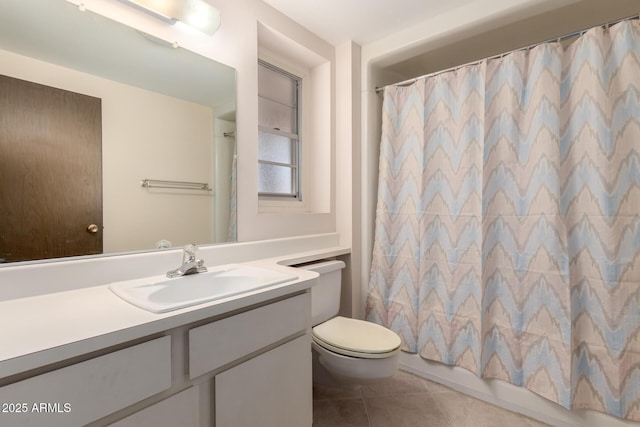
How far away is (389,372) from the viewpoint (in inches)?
55.4

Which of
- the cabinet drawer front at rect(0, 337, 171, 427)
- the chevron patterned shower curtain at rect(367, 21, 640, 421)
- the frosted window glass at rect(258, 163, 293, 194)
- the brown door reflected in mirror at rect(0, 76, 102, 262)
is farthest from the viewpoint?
the frosted window glass at rect(258, 163, 293, 194)

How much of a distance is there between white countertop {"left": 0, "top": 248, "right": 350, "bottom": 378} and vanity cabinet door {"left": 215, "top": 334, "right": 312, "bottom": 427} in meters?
0.22

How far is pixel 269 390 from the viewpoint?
101 cm

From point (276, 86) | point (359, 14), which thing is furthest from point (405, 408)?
point (359, 14)

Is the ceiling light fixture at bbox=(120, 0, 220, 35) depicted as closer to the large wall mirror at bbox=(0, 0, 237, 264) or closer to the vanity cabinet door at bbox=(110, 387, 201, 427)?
the large wall mirror at bbox=(0, 0, 237, 264)

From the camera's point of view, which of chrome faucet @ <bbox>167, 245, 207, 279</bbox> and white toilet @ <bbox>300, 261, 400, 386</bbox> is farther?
white toilet @ <bbox>300, 261, 400, 386</bbox>

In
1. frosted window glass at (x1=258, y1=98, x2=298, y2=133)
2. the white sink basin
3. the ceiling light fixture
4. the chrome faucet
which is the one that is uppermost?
the ceiling light fixture

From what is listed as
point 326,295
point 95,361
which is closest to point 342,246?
point 326,295

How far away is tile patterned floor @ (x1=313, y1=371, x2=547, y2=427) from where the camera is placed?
59.0 inches

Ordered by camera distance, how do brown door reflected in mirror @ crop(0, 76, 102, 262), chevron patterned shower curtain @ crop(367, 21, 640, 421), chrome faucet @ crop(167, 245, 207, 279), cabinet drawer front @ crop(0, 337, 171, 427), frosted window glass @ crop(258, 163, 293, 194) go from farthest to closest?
frosted window glass @ crop(258, 163, 293, 194) < chevron patterned shower curtain @ crop(367, 21, 640, 421) < chrome faucet @ crop(167, 245, 207, 279) < brown door reflected in mirror @ crop(0, 76, 102, 262) < cabinet drawer front @ crop(0, 337, 171, 427)

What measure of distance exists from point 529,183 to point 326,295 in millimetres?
1260

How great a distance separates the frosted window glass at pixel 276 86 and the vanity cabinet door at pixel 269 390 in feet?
5.36

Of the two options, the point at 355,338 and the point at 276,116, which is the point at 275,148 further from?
the point at 355,338

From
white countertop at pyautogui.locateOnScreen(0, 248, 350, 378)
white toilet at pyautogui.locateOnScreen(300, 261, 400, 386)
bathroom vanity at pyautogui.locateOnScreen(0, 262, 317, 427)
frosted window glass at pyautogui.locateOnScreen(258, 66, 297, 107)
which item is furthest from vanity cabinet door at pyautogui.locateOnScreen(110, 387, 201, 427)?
frosted window glass at pyautogui.locateOnScreen(258, 66, 297, 107)
